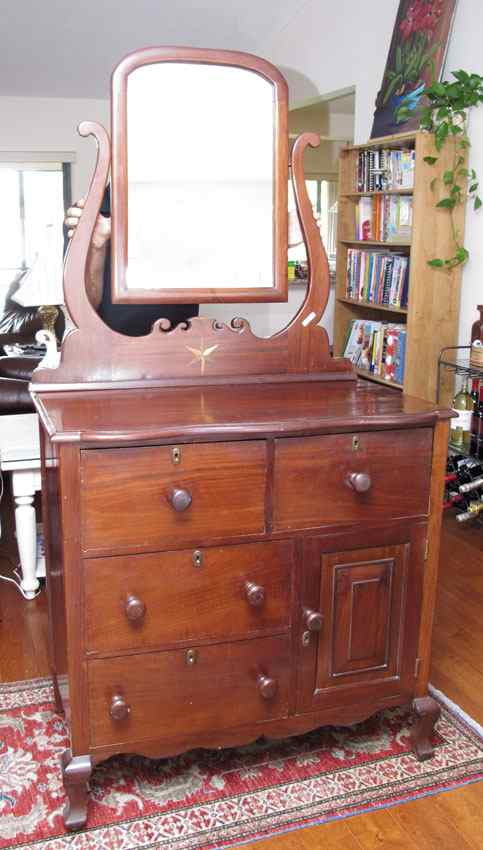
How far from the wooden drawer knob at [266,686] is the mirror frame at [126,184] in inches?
32.9

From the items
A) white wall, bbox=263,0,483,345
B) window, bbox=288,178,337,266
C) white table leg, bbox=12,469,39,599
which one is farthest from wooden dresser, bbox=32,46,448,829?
window, bbox=288,178,337,266

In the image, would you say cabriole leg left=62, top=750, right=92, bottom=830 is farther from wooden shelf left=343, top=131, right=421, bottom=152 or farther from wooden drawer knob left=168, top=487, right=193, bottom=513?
wooden shelf left=343, top=131, right=421, bottom=152

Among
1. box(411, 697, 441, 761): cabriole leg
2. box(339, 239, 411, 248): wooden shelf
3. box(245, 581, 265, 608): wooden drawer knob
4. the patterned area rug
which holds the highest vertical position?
box(339, 239, 411, 248): wooden shelf

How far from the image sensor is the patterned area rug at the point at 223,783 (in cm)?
166

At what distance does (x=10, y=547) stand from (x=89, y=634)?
1768 millimetres

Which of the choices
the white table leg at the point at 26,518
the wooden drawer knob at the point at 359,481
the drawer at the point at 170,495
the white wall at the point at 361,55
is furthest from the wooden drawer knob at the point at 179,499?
the white wall at the point at 361,55

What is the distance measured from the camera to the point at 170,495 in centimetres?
156

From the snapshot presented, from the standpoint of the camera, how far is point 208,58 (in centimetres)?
184

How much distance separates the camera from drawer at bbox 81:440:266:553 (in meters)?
1.53

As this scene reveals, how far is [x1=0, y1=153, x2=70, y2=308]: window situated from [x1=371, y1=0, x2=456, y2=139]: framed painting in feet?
12.4

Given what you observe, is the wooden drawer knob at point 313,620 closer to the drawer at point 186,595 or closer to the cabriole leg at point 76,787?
the drawer at point 186,595

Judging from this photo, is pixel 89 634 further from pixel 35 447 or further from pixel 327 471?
pixel 35 447

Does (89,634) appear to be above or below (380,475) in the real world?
below

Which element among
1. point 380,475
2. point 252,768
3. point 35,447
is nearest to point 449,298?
point 35,447
